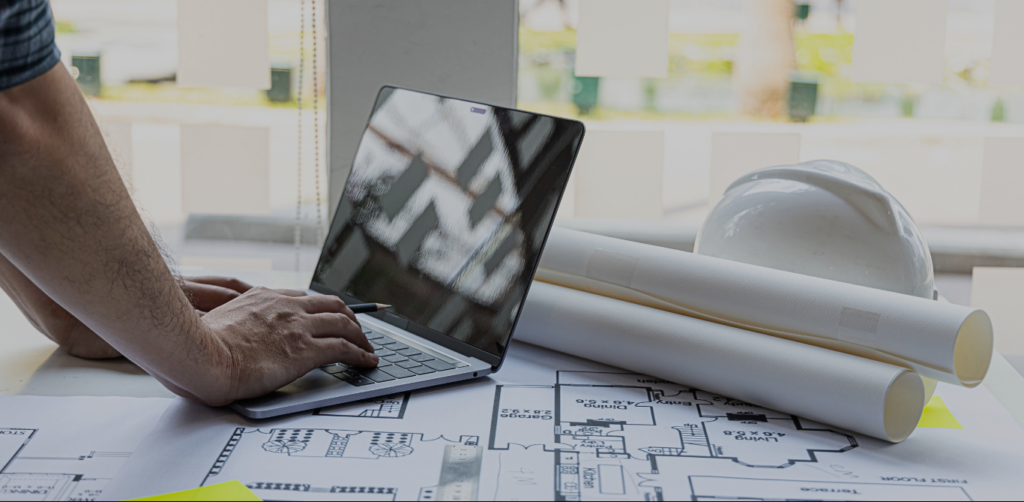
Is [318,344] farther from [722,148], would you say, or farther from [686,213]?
[686,213]

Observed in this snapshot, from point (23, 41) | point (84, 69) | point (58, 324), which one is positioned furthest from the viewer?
point (84, 69)

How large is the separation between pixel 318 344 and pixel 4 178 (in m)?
0.31

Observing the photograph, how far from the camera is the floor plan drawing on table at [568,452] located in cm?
64

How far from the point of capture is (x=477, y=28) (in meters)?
1.35

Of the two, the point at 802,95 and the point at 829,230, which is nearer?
the point at 829,230

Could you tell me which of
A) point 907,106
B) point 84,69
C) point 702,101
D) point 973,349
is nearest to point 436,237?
point 973,349

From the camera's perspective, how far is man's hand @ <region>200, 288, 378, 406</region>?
2.47 feet

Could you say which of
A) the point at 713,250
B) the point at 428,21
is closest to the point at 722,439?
the point at 713,250

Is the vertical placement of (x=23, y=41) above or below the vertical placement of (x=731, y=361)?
above

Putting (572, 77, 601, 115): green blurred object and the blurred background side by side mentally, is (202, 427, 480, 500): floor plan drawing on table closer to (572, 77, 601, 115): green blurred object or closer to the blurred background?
the blurred background

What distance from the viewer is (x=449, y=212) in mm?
965

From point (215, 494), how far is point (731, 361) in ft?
1.57

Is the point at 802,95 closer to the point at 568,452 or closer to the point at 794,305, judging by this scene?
the point at 794,305

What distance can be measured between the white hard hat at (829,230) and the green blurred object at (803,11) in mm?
2117
